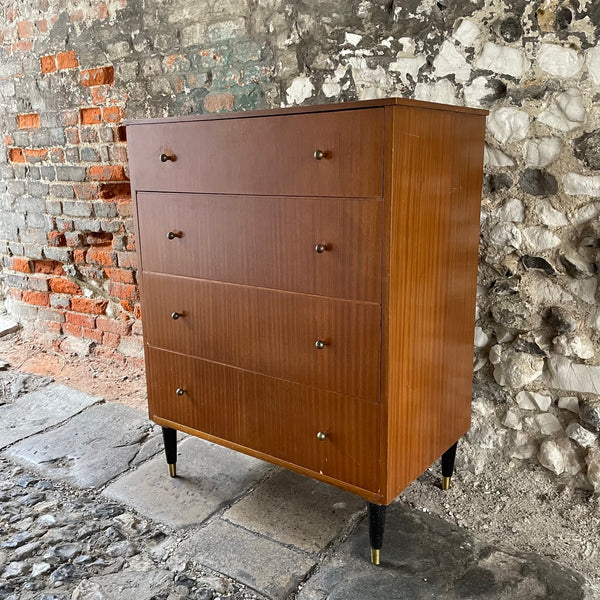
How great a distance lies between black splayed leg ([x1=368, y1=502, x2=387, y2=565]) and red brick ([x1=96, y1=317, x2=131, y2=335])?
1.86 metres

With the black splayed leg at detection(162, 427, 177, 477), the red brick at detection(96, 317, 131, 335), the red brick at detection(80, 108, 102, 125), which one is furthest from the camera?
the red brick at detection(96, 317, 131, 335)

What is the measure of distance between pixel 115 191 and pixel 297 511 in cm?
Answer: 182

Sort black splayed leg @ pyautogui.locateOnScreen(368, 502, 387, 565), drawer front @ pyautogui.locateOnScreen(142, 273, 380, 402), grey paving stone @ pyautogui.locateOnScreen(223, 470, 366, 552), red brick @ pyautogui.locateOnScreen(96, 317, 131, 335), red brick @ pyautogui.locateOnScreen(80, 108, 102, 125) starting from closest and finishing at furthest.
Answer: drawer front @ pyautogui.locateOnScreen(142, 273, 380, 402), black splayed leg @ pyautogui.locateOnScreen(368, 502, 387, 565), grey paving stone @ pyautogui.locateOnScreen(223, 470, 366, 552), red brick @ pyautogui.locateOnScreen(80, 108, 102, 125), red brick @ pyautogui.locateOnScreen(96, 317, 131, 335)

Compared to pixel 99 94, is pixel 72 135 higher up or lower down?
lower down

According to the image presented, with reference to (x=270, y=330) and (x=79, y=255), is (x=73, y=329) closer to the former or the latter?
(x=79, y=255)

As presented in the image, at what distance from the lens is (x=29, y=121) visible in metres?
3.13

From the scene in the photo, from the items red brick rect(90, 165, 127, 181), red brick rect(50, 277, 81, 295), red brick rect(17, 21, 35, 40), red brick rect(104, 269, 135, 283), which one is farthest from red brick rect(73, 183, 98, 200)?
red brick rect(17, 21, 35, 40)


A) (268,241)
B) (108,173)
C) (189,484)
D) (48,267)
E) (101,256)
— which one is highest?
(108,173)

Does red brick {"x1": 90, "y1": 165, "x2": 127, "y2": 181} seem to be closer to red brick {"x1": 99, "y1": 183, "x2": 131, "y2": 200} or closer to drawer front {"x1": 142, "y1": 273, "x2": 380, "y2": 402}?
red brick {"x1": 99, "y1": 183, "x2": 131, "y2": 200}

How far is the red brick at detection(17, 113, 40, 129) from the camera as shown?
10.2 feet

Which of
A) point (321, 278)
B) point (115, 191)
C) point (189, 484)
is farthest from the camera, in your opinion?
point (115, 191)

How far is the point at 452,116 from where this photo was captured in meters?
1.58

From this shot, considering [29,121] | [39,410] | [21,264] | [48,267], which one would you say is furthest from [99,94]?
[39,410]

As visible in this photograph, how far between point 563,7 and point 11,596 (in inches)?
86.5
